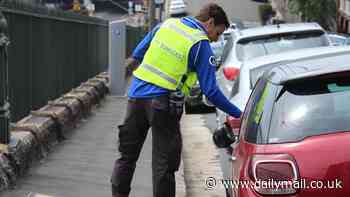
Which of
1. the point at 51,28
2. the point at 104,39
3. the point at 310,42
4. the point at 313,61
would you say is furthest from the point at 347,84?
the point at 104,39

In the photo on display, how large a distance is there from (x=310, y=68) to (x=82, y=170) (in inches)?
173

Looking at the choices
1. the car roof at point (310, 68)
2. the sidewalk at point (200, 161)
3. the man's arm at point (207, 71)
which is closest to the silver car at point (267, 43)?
the sidewalk at point (200, 161)

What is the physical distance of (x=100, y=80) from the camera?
56.6ft

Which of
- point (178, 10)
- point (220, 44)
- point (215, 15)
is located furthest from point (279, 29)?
point (178, 10)

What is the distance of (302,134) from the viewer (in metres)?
4.07

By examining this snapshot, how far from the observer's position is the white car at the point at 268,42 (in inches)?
435

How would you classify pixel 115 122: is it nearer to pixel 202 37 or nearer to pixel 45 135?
pixel 45 135

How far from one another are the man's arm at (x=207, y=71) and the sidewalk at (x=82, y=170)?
1.79 m

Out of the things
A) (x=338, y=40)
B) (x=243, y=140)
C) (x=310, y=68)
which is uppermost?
(x=310, y=68)

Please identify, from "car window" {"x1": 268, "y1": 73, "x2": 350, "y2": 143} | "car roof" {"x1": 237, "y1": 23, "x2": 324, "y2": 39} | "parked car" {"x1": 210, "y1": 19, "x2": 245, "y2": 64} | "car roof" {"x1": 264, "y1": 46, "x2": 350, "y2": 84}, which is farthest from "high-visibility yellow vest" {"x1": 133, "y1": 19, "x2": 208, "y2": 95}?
"parked car" {"x1": 210, "y1": 19, "x2": 245, "y2": 64}

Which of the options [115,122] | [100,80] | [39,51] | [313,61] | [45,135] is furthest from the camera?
[100,80]

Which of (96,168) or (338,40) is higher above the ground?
(96,168)

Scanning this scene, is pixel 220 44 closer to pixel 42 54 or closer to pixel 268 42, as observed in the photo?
pixel 268 42

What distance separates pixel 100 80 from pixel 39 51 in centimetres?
646
